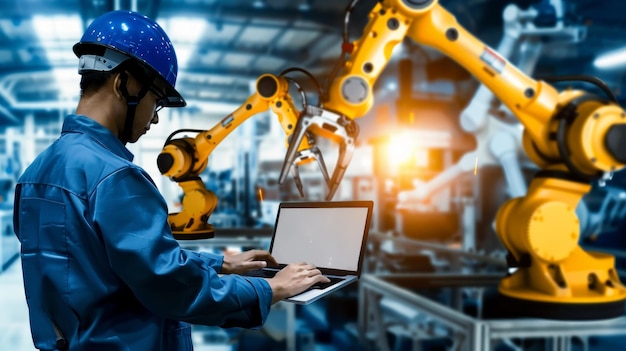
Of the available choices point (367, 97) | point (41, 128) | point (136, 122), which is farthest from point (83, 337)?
point (41, 128)

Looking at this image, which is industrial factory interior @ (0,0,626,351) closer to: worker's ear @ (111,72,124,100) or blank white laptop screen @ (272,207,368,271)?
blank white laptop screen @ (272,207,368,271)

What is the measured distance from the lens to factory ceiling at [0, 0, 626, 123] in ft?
15.5

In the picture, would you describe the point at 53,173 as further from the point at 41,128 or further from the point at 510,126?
the point at 41,128

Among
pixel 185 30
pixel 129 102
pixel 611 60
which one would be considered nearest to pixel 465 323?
pixel 129 102

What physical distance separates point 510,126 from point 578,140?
11.5ft

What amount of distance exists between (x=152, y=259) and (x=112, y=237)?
0.33 feet

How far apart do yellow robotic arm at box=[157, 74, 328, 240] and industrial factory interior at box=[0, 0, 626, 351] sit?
0.04 ft

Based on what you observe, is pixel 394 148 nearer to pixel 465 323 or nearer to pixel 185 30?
pixel 185 30

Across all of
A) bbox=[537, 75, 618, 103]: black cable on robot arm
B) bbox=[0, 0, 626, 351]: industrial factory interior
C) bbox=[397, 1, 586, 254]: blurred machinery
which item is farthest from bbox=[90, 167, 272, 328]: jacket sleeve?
bbox=[397, 1, 586, 254]: blurred machinery

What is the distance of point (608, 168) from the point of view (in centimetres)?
222

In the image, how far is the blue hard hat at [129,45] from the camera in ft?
4.13

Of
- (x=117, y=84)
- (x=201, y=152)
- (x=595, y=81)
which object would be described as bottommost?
(x=201, y=152)

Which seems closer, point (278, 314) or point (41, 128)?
point (278, 314)

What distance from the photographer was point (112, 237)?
1069 millimetres
